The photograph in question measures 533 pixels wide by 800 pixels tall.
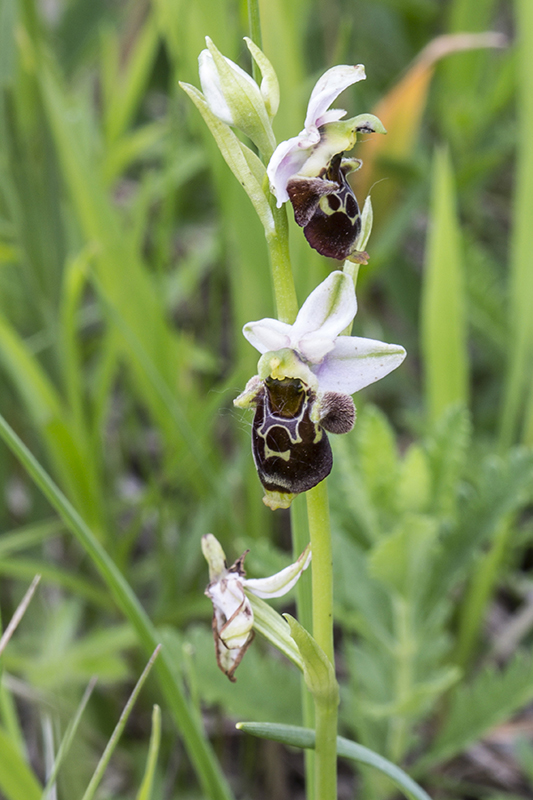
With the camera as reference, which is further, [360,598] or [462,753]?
A: [462,753]

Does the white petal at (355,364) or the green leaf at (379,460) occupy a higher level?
the green leaf at (379,460)

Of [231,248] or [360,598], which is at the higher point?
[231,248]

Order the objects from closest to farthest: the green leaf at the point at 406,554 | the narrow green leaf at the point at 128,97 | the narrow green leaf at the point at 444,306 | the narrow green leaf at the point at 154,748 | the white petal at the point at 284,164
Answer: the white petal at the point at 284,164 → the narrow green leaf at the point at 154,748 → the green leaf at the point at 406,554 → the narrow green leaf at the point at 444,306 → the narrow green leaf at the point at 128,97

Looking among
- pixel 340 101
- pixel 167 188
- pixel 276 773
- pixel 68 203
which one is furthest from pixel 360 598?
pixel 340 101

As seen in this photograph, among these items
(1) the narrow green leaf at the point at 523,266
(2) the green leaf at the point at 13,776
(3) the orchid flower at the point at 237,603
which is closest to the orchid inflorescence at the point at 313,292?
(3) the orchid flower at the point at 237,603

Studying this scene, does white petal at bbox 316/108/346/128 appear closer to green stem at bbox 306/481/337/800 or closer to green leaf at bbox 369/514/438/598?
green stem at bbox 306/481/337/800

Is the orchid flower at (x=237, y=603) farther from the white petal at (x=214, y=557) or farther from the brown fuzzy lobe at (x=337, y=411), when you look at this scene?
the brown fuzzy lobe at (x=337, y=411)

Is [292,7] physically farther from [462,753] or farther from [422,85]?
[462,753]

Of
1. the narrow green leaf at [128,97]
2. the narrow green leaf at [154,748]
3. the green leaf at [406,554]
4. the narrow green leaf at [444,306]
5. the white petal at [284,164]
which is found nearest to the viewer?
the white petal at [284,164]
